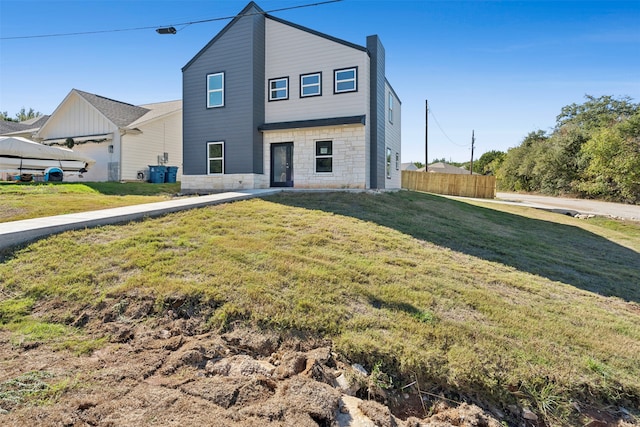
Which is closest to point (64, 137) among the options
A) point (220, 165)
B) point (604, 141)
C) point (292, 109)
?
point (220, 165)

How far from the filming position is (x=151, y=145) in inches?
766

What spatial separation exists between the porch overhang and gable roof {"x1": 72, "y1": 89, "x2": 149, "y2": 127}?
31.5 ft

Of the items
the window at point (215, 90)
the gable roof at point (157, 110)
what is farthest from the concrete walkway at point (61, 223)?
the gable roof at point (157, 110)

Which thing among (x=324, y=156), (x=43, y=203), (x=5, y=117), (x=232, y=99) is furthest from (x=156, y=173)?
(x=5, y=117)

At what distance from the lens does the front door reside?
567 inches

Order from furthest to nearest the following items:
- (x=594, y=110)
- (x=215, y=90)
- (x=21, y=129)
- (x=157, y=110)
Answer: (x=594, y=110)
(x=21, y=129)
(x=157, y=110)
(x=215, y=90)

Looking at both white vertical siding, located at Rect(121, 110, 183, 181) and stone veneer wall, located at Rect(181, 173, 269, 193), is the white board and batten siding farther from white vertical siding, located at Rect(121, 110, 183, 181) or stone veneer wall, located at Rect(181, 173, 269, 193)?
stone veneer wall, located at Rect(181, 173, 269, 193)

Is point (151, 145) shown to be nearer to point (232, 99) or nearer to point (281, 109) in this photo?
point (232, 99)

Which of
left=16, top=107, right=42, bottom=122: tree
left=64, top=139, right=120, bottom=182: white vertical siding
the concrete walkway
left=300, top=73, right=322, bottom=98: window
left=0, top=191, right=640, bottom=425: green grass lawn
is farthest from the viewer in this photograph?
left=16, top=107, right=42, bottom=122: tree

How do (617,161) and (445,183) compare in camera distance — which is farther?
(445,183)

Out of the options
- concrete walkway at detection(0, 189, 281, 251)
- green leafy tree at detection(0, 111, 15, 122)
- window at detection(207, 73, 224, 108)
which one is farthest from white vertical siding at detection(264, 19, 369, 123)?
green leafy tree at detection(0, 111, 15, 122)

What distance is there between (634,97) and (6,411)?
44.9 metres

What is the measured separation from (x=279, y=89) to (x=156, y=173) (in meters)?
9.11

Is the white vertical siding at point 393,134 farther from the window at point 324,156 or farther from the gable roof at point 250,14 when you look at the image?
the window at point 324,156
